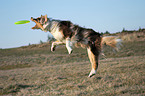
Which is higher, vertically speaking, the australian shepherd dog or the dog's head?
the dog's head

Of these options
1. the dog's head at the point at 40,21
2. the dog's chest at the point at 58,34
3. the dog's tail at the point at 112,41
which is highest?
the dog's head at the point at 40,21

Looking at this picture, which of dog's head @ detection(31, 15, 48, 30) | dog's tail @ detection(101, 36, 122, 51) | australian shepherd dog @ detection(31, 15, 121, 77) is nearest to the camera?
australian shepherd dog @ detection(31, 15, 121, 77)

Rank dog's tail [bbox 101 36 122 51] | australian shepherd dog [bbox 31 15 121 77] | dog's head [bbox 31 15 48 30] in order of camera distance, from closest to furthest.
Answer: australian shepherd dog [bbox 31 15 121 77], dog's head [bbox 31 15 48 30], dog's tail [bbox 101 36 122 51]

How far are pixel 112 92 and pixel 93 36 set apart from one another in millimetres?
4809

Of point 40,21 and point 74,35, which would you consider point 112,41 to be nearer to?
point 74,35

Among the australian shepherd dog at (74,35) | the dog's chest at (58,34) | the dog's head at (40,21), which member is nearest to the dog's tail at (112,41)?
the australian shepherd dog at (74,35)

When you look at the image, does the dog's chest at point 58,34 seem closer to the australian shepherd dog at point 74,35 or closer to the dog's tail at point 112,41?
the australian shepherd dog at point 74,35

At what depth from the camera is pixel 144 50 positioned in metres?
22.6

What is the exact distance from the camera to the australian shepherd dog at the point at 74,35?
2467 mm

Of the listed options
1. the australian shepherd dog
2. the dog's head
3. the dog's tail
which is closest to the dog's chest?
the australian shepherd dog

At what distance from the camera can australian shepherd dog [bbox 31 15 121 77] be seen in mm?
2467

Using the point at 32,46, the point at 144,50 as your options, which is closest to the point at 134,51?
the point at 144,50

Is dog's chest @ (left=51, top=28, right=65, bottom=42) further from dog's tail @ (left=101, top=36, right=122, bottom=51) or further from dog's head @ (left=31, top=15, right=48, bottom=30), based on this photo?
dog's tail @ (left=101, top=36, right=122, bottom=51)

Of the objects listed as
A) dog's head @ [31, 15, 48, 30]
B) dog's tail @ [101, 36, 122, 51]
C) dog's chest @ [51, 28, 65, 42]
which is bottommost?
dog's tail @ [101, 36, 122, 51]
